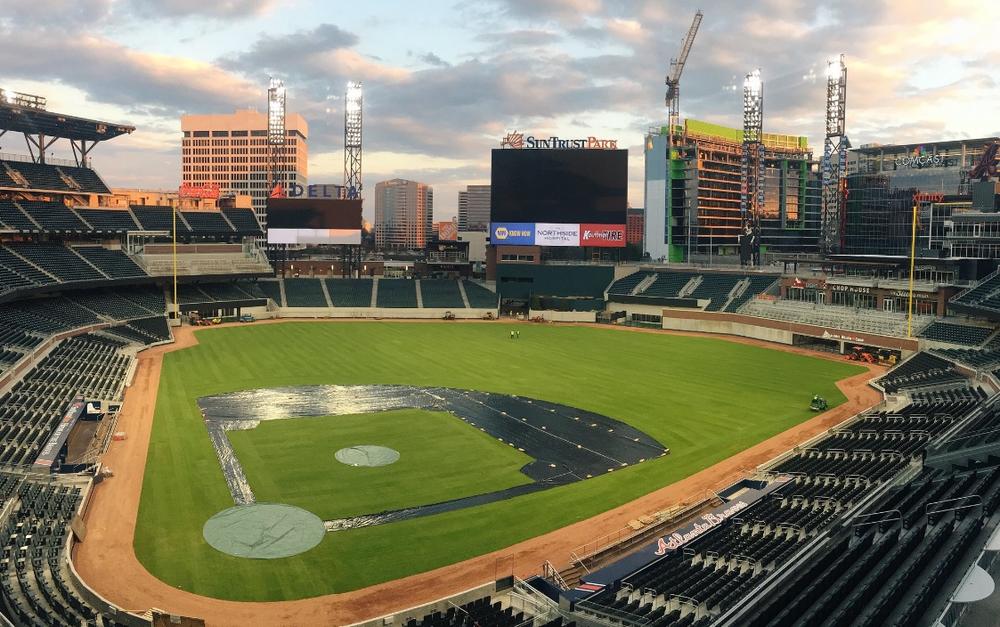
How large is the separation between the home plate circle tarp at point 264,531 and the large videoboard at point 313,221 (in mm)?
67796

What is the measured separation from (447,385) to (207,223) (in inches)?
2105

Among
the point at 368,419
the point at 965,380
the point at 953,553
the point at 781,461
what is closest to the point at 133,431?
the point at 368,419

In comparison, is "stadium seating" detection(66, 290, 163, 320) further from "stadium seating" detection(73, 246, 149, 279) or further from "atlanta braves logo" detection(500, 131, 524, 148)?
"atlanta braves logo" detection(500, 131, 524, 148)

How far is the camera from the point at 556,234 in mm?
89062

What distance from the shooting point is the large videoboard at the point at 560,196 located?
87.9 meters

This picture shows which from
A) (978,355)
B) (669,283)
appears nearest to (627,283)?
(669,283)

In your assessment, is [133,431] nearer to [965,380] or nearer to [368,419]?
[368,419]

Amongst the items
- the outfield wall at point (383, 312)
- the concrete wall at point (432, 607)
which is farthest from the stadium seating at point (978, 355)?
the outfield wall at point (383, 312)

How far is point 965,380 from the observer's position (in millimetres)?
43688

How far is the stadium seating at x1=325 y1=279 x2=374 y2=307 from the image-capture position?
292 feet

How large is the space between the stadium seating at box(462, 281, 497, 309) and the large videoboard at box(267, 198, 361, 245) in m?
16.1

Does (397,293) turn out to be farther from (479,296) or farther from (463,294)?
(479,296)

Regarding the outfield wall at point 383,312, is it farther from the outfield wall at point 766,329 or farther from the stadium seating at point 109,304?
the outfield wall at point 766,329

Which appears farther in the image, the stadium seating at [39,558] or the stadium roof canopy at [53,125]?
the stadium roof canopy at [53,125]
